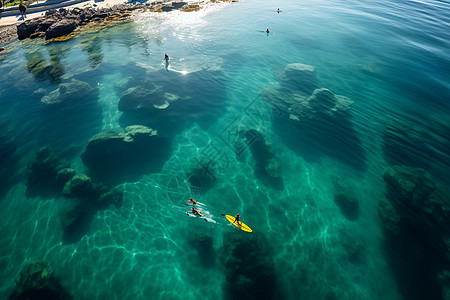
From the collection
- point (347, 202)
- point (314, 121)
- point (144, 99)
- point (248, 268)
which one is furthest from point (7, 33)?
point (347, 202)

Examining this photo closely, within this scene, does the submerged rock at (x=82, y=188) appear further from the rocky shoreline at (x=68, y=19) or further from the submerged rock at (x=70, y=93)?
the rocky shoreline at (x=68, y=19)

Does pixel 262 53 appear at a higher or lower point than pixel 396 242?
higher

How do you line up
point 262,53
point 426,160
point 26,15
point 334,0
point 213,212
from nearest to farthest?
point 213,212, point 426,160, point 262,53, point 26,15, point 334,0

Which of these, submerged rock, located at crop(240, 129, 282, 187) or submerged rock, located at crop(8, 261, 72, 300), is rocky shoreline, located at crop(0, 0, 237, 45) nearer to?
submerged rock, located at crop(8, 261, 72, 300)

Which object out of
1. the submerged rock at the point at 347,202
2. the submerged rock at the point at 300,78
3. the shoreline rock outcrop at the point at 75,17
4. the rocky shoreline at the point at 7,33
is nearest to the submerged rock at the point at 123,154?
the submerged rock at the point at 347,202

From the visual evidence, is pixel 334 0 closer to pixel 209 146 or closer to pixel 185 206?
pixel 209 146

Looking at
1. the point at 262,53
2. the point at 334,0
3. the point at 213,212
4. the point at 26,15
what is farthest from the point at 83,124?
the point at 334,0
